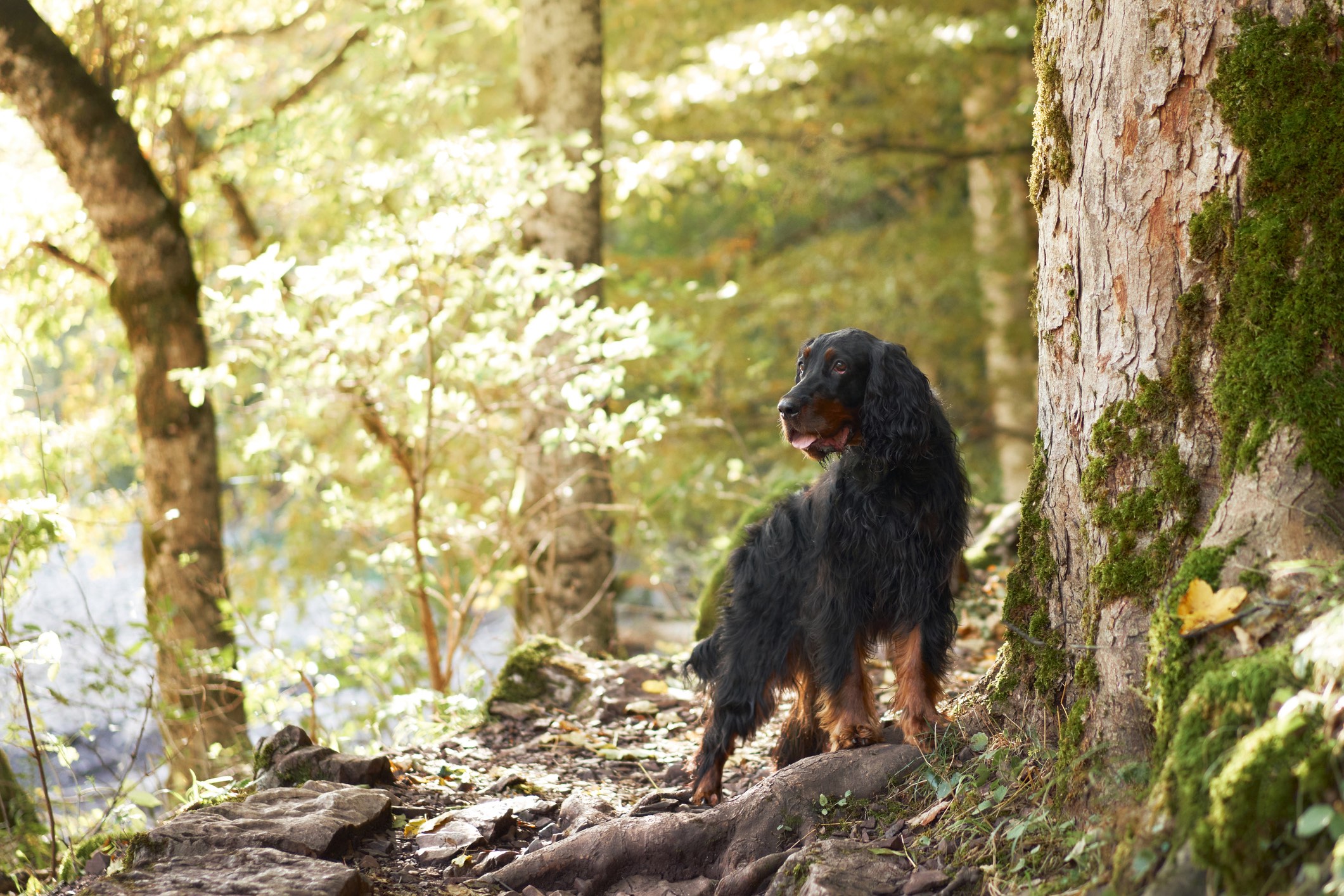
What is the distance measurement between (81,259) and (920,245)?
9160 millimetres

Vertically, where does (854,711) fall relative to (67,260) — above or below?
below

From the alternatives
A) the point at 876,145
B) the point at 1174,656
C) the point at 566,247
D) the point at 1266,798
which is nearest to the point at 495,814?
the point at 1174,656

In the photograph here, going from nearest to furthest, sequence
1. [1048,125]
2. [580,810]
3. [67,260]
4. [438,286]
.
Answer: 1. [1048,125]
2. [580,810]
3. [438,286]
4. [67,260]

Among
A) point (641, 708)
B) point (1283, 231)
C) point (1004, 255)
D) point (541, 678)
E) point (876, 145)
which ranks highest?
point (876, 145)

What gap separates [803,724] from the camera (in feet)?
13.0

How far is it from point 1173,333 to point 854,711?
5.38 feet

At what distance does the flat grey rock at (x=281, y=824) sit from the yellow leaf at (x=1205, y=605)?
244 cm

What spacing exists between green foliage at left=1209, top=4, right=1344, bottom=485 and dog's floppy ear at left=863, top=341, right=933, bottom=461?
111cm

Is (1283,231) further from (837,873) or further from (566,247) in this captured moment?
(566,247)

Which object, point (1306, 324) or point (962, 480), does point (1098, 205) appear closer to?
point (1306, 324)

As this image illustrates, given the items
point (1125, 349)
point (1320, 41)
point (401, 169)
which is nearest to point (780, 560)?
point (1125, 349)

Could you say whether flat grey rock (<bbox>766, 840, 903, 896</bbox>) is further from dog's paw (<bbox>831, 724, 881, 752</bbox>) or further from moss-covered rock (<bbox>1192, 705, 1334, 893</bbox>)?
moss-covered rock (<bbox>1192, 705, 1334, 893</bbox>)

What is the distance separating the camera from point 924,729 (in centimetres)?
344

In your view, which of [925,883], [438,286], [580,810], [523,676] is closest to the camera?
[925,883]
